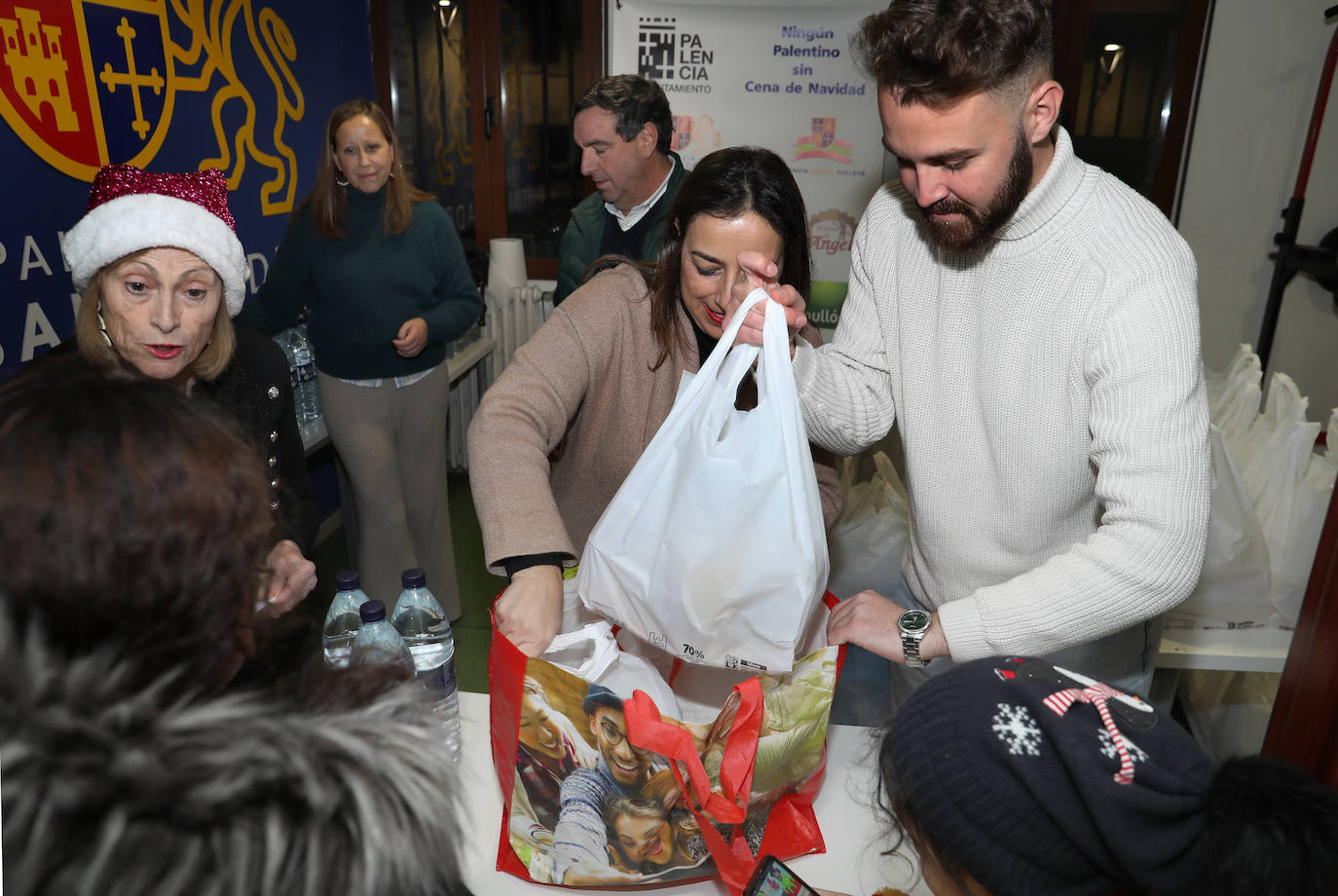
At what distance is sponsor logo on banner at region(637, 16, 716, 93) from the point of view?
374cm

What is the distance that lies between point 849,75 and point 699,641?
336 cm

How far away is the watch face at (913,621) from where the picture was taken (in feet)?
3.46

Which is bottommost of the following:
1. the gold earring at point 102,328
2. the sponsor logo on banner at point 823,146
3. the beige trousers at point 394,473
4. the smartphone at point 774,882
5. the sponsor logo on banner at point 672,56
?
the beige trousers at point 394,473

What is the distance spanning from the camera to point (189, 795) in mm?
464

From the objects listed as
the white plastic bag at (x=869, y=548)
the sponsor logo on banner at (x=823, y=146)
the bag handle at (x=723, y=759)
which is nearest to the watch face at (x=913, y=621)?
the bag handle at (x=723, y=759)

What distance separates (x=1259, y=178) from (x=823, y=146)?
1.94 m

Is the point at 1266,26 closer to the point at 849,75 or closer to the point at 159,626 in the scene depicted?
the point at 849,75

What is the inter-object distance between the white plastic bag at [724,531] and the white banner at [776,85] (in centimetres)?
287

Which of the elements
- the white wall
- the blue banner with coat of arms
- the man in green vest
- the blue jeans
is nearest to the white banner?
the man in green vest

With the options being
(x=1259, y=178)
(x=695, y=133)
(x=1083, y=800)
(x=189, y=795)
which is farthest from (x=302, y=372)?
(x=1259, y=178)

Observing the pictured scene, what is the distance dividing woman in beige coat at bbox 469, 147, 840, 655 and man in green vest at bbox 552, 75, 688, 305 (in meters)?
1.07

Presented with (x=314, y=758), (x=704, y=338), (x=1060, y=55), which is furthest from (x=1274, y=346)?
(x=314, y=758)

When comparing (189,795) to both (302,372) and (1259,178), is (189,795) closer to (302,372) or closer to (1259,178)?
(302,372)

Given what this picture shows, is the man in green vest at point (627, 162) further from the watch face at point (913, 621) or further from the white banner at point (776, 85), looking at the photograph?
the watch face at point (913, 621)
